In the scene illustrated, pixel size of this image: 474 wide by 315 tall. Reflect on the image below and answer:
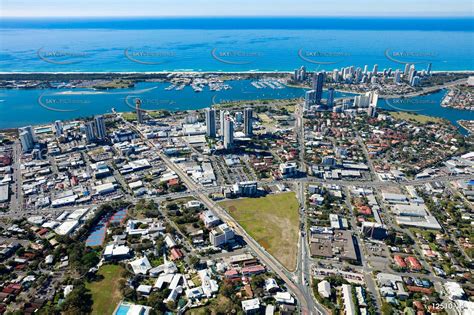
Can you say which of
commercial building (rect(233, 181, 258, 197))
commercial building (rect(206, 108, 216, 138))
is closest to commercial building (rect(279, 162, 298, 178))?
Answer: commercial building (rect(233, 181, 258, 197))

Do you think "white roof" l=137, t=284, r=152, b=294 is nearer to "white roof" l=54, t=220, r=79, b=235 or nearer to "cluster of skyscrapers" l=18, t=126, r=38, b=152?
"white roof" l=54, t=220, r=79, b=235

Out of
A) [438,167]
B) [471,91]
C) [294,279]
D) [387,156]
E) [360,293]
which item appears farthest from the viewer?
[471,91]

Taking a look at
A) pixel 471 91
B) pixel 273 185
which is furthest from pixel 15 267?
pixel 471 91

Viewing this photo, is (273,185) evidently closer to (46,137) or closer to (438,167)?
(438,167)

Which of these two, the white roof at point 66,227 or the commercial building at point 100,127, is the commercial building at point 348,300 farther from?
the commercial building at point 100,127

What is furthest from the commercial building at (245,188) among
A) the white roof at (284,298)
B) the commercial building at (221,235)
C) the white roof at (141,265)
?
the white roof at (284,298)

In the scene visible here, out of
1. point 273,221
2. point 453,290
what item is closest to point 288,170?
point 273,221
